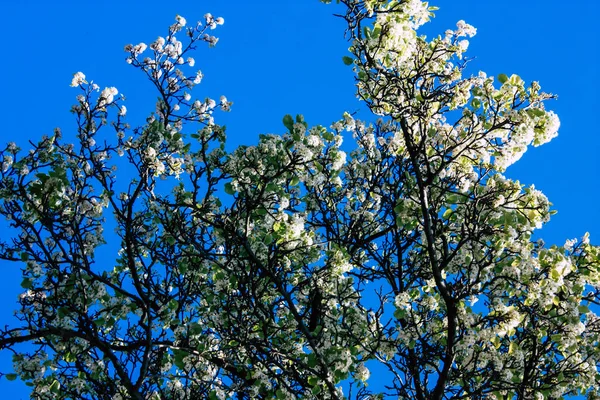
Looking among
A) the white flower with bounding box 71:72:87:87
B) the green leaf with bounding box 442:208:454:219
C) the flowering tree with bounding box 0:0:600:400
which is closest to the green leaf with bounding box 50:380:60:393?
the flowering tree with bounding box 0:0:600:400

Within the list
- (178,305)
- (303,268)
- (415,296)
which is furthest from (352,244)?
(178,305)

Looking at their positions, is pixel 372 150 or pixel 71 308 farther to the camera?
pixel 372 150

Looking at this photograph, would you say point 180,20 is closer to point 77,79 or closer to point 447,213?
point 77,79

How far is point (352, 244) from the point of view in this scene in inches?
491

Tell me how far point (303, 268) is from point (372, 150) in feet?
11.4

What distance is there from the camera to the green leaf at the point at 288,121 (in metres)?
9.06

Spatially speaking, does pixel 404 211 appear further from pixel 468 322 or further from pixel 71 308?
pixel 71 308

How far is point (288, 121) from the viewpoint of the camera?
9055 millimetres

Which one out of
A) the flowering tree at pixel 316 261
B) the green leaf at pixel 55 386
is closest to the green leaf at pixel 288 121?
the flowering tree at pixel 316 261

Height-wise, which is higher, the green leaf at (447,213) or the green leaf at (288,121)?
the green leaf at (288,121)

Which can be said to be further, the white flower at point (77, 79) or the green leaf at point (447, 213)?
the white flower at point (77, 79)

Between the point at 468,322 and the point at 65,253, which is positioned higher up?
the point at 65,253

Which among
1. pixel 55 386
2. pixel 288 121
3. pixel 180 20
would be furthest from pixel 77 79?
pixel 55 386

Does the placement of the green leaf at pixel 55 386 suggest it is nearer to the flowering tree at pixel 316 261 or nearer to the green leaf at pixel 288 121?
the flowering tree at pixel 316 261
